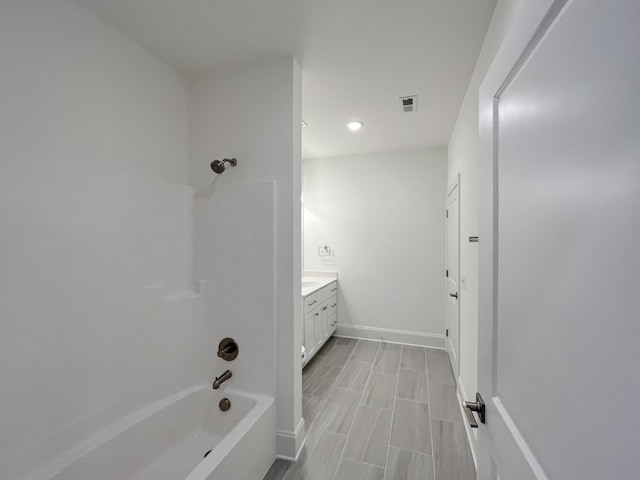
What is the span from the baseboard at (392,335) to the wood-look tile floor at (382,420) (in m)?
0.23

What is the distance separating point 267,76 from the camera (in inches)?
73.6

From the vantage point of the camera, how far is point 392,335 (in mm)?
3766

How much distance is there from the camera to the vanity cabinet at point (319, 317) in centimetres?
290

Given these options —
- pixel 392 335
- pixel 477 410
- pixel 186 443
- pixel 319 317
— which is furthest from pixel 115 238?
pixel 392 335

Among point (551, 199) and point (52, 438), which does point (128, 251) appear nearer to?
point (52, 438)

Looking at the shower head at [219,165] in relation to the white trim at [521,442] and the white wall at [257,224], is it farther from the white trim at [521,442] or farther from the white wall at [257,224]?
the white trim at [521,442]

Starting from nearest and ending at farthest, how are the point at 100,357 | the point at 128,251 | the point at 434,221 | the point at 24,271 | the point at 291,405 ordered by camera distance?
the point at 24,271
the point at 100,357
the point at 128,251
the point at 291,405
the point at 434,221

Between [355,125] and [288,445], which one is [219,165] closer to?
[355,125]

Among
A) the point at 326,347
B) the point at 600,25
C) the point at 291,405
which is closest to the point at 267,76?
the point at 600,25

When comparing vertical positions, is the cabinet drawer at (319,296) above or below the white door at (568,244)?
below

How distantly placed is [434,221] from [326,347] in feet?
7.29

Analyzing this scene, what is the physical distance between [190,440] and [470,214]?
2504mm

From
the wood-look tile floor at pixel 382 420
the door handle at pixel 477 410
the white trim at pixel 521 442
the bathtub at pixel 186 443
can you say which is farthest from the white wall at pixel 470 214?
the bathtub at pixel 186 443

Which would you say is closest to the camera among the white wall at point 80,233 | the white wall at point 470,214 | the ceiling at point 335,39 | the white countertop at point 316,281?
the white wall at point 80,233
